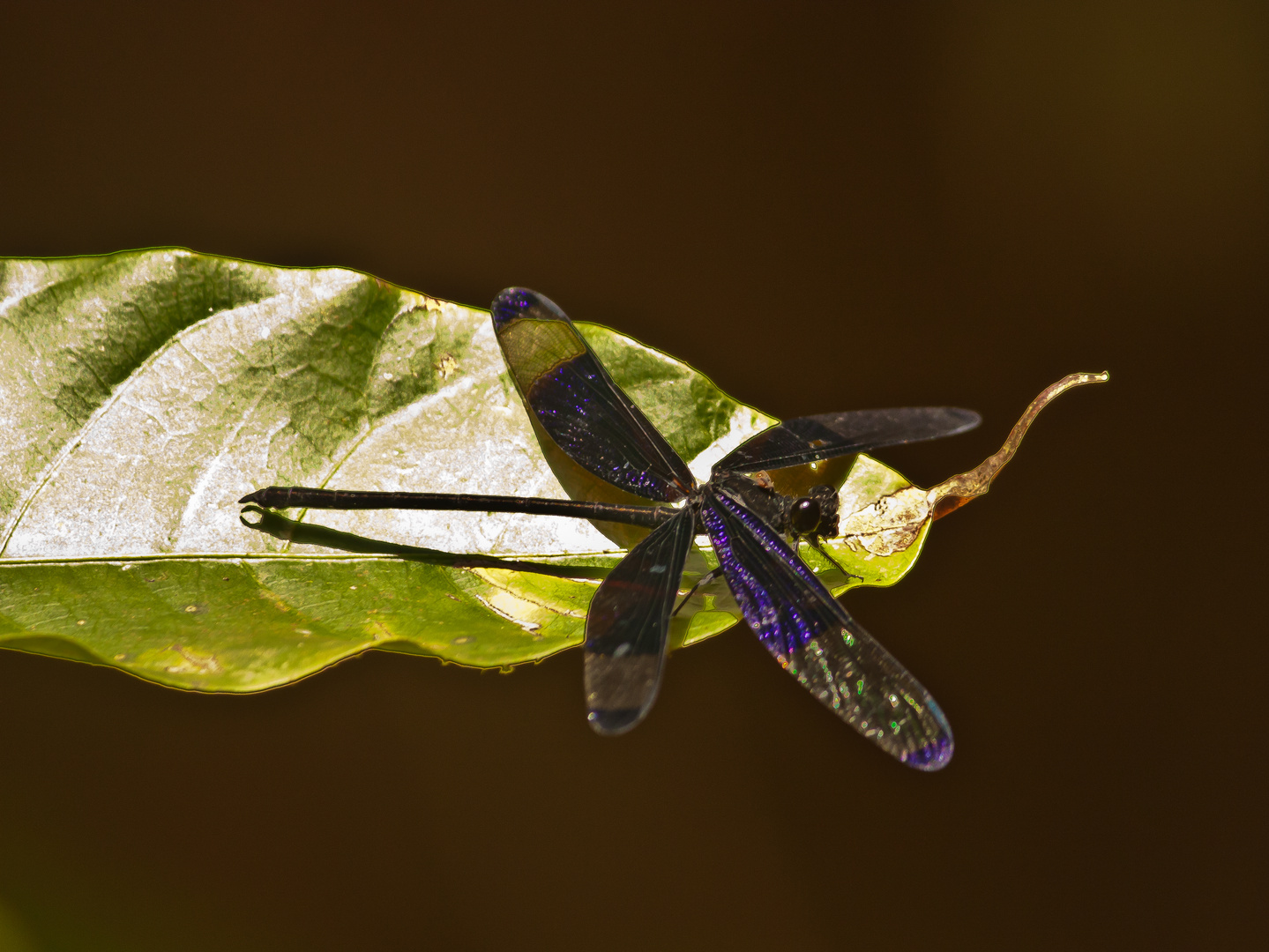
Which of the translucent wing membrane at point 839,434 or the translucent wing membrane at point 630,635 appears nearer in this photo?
the translucent wing membrane at point 630,635

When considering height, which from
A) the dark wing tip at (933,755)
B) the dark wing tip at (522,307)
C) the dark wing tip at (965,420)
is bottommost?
the dark wing tip at (933,755)

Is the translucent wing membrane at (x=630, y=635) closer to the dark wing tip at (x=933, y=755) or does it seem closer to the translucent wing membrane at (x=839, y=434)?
the translucent wing membrane at (x=839, y=434)

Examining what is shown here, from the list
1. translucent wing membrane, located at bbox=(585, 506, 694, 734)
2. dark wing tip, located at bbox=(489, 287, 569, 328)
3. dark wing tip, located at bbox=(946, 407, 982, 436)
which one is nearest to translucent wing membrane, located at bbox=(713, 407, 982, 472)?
dark wing tip, located at bbox=(946, 407, 982, 436)

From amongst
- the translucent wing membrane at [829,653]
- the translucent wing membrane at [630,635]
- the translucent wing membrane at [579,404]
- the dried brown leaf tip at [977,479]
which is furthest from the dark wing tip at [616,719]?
the dried brown leaf tip at [977,479]

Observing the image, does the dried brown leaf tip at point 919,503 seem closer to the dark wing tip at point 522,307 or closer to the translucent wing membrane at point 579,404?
the translucent wing membrane at point 579,404

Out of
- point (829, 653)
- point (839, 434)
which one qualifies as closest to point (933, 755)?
point (829, 653)

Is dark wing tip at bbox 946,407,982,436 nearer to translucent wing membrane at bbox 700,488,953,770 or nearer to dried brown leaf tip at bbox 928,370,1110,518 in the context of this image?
dried brown leaf tip at bbox 928,370,1110,518

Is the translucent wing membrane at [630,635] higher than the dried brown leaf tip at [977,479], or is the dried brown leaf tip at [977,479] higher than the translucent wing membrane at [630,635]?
the dried brown leaf tip at [977,479]

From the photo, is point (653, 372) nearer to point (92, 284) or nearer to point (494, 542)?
point (494, 542)

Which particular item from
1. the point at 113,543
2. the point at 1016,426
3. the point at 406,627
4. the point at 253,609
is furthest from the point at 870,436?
the point at 113,543

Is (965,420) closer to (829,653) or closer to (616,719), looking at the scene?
(829,653)
